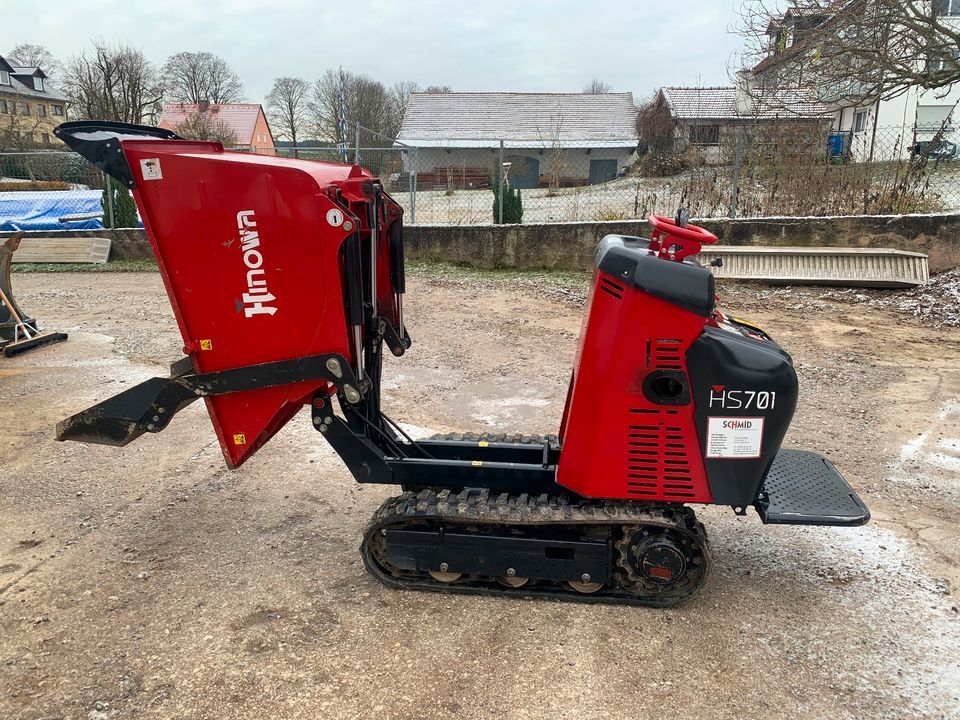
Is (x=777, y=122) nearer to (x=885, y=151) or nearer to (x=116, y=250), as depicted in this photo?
(x=885, y=151)

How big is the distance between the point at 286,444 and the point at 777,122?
1107 cm

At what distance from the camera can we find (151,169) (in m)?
2.69

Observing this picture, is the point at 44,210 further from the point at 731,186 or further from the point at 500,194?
the point at 731,186

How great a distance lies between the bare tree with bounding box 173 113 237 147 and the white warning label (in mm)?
28305

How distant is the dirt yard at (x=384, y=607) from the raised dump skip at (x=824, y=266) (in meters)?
4.71

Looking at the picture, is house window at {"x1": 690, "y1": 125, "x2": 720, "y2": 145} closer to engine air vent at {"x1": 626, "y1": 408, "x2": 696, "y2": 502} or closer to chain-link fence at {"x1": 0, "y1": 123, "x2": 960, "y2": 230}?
chain-link fence at {"x1": 0, "y1": 123, "x2": 960, "y2": 230}

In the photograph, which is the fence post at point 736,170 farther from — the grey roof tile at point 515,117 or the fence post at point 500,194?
the grey roof tile at point 515,117

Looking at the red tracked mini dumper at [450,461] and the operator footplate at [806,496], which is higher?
the red tracked mini dumper at [450,461]

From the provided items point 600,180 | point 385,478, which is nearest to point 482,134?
point 600,180

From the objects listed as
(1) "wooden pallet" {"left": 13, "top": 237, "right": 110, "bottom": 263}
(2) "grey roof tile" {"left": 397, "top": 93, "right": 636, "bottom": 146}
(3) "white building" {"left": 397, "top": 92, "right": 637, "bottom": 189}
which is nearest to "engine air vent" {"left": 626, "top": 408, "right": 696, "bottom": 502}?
(1) "wooden pallet" {"left": 13, "top": 237, "right": 110, "bottom": 263}

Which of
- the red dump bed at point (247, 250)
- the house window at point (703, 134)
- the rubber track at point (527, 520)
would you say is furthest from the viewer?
the house window at point (703, 134)

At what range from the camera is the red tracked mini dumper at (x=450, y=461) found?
2.68 metres

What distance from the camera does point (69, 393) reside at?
5.93m

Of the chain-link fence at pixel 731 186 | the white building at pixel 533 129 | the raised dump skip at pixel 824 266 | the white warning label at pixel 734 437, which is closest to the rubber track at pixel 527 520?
the white warning label at pixel 734 437
